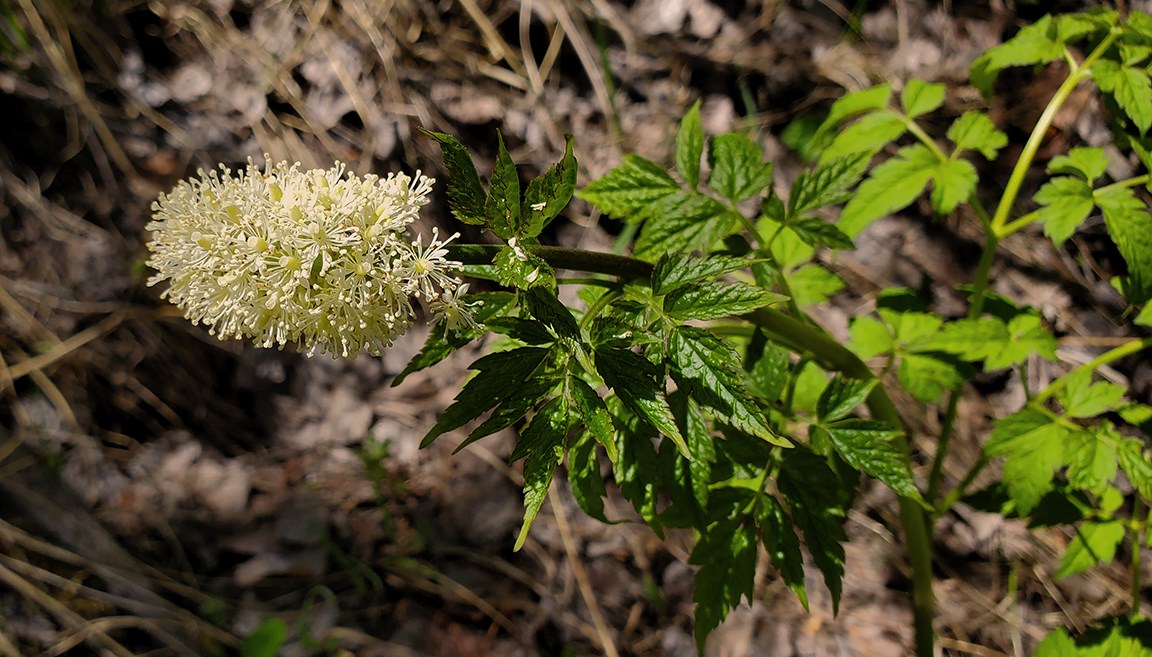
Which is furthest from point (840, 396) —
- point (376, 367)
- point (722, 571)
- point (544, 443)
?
point (376, 367)

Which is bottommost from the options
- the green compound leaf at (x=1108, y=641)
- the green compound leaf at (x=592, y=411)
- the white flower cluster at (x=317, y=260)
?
the green compound leaf at (x=1108, y=641)

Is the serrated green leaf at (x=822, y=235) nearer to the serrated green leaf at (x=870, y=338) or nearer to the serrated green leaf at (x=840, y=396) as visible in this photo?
the serrated green leaf at (x=840, y=396)

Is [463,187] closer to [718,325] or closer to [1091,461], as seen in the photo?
[718,325]

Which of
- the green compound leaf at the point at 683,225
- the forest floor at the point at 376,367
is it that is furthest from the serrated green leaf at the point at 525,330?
the forest floor at the point at 376,367

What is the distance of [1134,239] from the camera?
4.48 ft

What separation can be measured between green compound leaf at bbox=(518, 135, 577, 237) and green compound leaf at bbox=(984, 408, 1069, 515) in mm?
1032

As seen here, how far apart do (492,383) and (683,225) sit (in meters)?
0.47

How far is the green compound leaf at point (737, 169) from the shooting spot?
4.53 feet

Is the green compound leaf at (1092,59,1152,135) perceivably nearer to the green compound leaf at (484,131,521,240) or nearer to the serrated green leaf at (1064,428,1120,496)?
the serrated green leaf at (1064,428,1120,496)

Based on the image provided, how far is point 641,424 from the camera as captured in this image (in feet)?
3.73

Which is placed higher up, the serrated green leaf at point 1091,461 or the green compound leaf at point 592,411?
the green compound leaf at point 592,411

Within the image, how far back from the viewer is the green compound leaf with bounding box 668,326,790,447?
1.00 metres

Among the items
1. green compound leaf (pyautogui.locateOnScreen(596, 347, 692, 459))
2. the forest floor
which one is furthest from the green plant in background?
the forest floor

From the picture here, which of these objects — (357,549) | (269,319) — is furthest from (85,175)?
(269,319)
